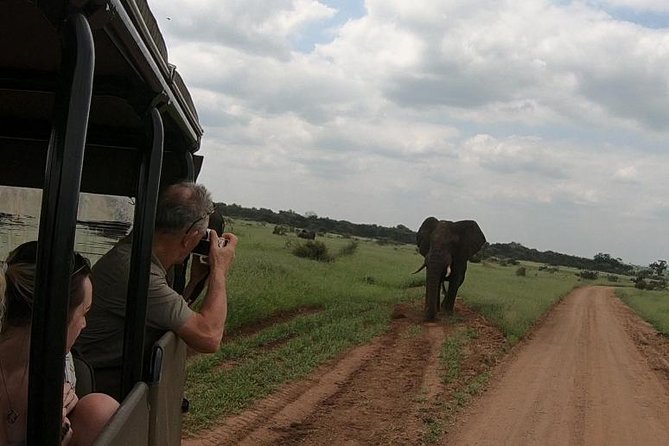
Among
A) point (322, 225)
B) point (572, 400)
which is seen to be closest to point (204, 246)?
point (572, 400)

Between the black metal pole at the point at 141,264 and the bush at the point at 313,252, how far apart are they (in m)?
23.6

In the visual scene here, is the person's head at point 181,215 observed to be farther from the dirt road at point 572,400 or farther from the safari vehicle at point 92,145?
the dirt road at point 572,400

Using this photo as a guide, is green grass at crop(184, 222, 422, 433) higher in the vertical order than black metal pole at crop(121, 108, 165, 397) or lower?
lower

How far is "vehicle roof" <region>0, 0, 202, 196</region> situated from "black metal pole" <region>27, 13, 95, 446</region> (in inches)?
4.6

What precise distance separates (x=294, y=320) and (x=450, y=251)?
486 cm

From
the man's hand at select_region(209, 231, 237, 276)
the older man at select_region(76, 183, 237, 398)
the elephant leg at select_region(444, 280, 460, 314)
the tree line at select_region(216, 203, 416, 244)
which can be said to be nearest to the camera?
the older man at select_region(76, 183, 237, 398)

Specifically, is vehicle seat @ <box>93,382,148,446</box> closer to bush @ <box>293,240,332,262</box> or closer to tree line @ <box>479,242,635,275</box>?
bush @ <box>293,240,332,262</box>

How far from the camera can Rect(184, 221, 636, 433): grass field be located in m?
7.28

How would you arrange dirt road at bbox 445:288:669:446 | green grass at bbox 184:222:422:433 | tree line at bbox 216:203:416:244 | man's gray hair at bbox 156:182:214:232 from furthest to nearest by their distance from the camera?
tree line at bbox 216:203:416:244
green grass at bbox 184:222:422:433
dirt road at bbox 445:288:669:446
man's gray hair at bbox 156:182:214:232

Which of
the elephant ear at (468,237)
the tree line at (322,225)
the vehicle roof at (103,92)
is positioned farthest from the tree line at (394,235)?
the vehicle roof at (103,92)

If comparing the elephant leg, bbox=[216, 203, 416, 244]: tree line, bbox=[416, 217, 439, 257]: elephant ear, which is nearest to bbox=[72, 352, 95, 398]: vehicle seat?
the elephant leg

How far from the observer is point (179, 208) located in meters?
3.11

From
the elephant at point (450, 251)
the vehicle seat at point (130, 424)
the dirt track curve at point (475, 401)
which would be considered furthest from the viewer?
the elephant at point (450, 251)

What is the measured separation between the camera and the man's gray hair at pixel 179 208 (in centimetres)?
311
